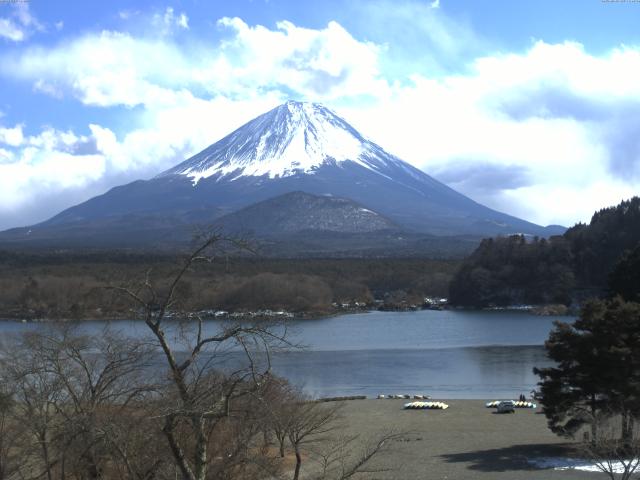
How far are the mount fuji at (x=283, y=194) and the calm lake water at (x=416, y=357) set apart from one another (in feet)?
249

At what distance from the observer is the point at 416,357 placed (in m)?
34.6

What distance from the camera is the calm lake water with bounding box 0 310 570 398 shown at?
2614cm

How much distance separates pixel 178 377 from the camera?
5.01 meters

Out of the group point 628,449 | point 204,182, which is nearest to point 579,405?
point 628,449

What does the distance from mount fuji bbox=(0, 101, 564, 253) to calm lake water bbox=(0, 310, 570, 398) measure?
75942 mm

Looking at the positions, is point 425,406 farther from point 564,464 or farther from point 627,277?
point 627,277

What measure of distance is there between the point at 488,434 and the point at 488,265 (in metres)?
54.9

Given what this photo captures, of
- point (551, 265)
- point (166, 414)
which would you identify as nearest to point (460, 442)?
point (166, 414)

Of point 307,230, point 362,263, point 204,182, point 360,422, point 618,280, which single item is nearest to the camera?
point 360,422

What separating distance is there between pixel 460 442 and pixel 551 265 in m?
53.8

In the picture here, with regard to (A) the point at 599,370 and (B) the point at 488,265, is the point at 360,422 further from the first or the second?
(B) the point at 488,265

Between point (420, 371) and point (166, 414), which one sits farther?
point (420, 371)

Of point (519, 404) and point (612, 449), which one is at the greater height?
point (612, 449)

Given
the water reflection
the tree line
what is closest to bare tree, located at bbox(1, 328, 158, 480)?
the tree line
